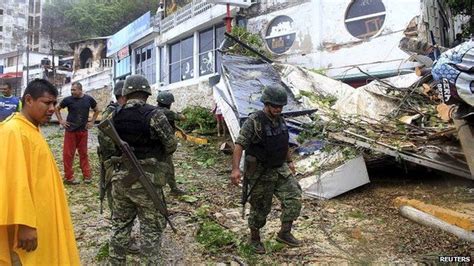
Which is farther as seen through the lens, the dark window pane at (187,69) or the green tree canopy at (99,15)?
the green tree canopy at (99,15)

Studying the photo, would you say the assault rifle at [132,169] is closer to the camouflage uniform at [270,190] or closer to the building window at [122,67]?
the camouflage uniform at [270,190]

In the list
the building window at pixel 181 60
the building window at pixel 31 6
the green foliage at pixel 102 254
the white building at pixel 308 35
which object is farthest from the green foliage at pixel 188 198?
the building window at pixel 31 6

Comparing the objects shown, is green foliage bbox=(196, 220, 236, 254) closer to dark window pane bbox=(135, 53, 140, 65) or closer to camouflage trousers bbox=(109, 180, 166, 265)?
camouflage trousers bbox=(109, 180, 166, 265)

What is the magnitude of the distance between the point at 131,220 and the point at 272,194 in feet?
4.51

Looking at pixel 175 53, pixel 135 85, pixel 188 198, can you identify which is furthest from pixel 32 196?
pixel 175 53

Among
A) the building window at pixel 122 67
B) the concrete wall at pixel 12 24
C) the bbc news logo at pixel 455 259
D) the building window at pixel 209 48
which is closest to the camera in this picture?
the bbc news logo at pixel 455 259

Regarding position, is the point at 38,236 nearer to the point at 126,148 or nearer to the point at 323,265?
the point at 126,148

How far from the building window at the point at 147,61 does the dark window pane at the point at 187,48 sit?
2.60m

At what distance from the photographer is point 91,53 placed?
32375 millimetres

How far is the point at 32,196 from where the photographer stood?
2070 millimetres

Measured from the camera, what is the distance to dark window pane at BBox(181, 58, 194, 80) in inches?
625

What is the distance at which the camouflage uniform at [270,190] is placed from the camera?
3.90m

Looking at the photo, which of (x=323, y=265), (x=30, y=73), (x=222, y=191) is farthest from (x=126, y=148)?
(x=30, y=73)

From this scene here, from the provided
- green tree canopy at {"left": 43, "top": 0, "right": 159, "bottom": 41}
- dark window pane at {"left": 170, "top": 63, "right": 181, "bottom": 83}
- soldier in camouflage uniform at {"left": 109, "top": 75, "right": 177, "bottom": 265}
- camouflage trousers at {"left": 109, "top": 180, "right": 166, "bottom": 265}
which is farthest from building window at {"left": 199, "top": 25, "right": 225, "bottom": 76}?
green tree canopy at {"left": 43, "top": 0, "right": 159, "bottom": 41}
